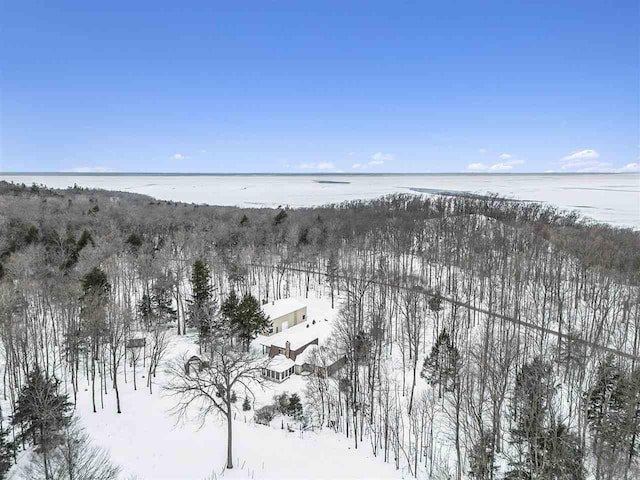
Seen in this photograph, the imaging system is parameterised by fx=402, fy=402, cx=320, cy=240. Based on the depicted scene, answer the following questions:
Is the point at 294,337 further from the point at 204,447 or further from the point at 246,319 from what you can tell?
the point at 204,447

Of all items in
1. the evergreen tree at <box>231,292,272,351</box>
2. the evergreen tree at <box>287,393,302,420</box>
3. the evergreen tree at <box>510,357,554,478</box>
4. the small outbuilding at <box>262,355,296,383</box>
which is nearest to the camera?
the evergreen tree at <box>510,357,554,478</box>

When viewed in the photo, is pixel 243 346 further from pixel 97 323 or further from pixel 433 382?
pixel 433 382

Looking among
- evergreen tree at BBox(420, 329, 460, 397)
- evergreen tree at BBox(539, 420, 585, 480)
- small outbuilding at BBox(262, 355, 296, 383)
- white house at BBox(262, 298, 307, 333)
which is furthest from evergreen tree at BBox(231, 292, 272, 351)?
evergreen tree at BBox(539, 420, 585, 480)

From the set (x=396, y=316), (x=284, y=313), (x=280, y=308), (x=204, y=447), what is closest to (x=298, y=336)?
(x=284, y=313)

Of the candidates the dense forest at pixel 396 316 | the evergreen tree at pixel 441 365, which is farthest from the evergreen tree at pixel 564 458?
the evergreen tree at pixel 441 365

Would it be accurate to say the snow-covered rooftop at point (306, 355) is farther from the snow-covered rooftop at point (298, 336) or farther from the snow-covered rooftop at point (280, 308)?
the snow-covered rooftop at point (280, 308)

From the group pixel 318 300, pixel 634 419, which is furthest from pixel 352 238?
pixel 634 419

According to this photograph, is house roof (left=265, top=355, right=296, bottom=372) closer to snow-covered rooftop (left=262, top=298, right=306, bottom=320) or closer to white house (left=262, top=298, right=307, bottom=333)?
white house (left=262, top=298, right=307, bottom=333)

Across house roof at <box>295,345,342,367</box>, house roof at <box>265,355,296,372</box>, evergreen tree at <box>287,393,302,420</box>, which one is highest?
house roof at <box>295,345,342,367</box>
